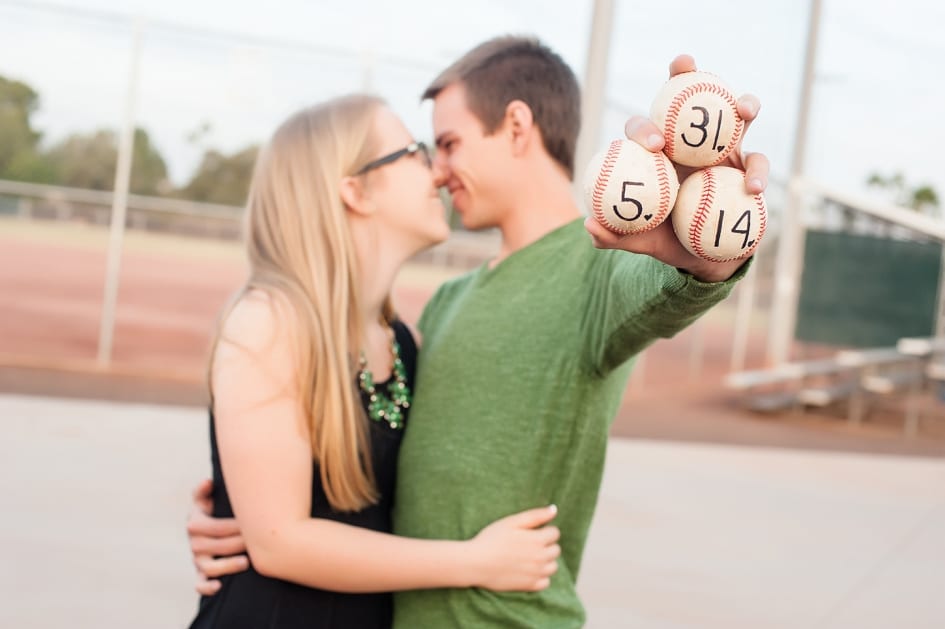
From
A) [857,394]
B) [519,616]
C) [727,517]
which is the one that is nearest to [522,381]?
[519,616]

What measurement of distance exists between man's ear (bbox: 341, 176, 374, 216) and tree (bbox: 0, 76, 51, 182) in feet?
28.9

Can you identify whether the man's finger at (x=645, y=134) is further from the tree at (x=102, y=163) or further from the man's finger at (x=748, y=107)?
the tree at (x=102, y=163)

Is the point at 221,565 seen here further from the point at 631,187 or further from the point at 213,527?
the point at 631,187

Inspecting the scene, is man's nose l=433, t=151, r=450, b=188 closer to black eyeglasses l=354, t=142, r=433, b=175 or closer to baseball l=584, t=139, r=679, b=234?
black eyeglasses l=354, t=142, r=433, b=175

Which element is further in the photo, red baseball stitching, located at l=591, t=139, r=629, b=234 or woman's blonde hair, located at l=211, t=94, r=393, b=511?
woman's blonde hair, located at l=211, t=94, r=393, b=511

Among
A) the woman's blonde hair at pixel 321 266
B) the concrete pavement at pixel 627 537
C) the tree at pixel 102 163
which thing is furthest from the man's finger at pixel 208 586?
the tree at pixel 102 163

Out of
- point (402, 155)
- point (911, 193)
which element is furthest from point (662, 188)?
point (911, 193)

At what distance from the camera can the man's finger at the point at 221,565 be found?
6.17 feet

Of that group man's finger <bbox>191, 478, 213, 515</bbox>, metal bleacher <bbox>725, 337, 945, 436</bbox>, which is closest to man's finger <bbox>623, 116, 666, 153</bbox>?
man's finger <bbox>191, 478, 213, 515</bbox>

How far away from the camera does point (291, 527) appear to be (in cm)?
175

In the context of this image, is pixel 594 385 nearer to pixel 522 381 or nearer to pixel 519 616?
pixel 522 381

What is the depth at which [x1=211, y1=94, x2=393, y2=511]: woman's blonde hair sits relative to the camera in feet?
6.03

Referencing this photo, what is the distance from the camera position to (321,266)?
1914 mm

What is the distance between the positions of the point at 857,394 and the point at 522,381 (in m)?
11.9
